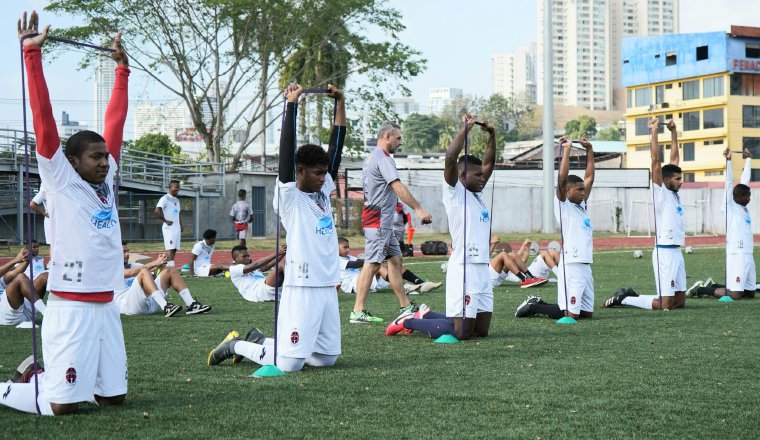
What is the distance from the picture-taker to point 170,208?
2377cm

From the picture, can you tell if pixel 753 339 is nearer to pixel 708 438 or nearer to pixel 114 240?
pixel 708 438

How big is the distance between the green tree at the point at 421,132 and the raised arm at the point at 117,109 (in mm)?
154289

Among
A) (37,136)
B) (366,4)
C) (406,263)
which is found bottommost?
(406,263)

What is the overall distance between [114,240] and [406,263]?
20.4 meters

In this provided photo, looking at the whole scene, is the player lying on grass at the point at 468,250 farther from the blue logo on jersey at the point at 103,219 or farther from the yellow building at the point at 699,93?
the yellow building at the point at 699,93

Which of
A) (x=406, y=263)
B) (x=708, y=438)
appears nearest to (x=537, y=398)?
(x=708, y=438)

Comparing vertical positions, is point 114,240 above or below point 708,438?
above

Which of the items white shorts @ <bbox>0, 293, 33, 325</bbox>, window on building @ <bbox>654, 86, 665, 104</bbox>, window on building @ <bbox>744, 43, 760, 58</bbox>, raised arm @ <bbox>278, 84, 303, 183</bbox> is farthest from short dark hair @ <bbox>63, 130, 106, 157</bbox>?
window on building @ <bbox>654, 86, 665, 104</bbox>

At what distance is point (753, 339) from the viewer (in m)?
10.1

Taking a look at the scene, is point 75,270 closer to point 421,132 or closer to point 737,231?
point 737,231

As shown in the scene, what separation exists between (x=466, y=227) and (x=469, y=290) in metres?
0.63

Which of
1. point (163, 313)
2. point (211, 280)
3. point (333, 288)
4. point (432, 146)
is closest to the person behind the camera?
point (333, 288)

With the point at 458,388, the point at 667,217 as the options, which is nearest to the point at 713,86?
the point at 667,217

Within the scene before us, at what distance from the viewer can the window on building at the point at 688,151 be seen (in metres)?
83.8
